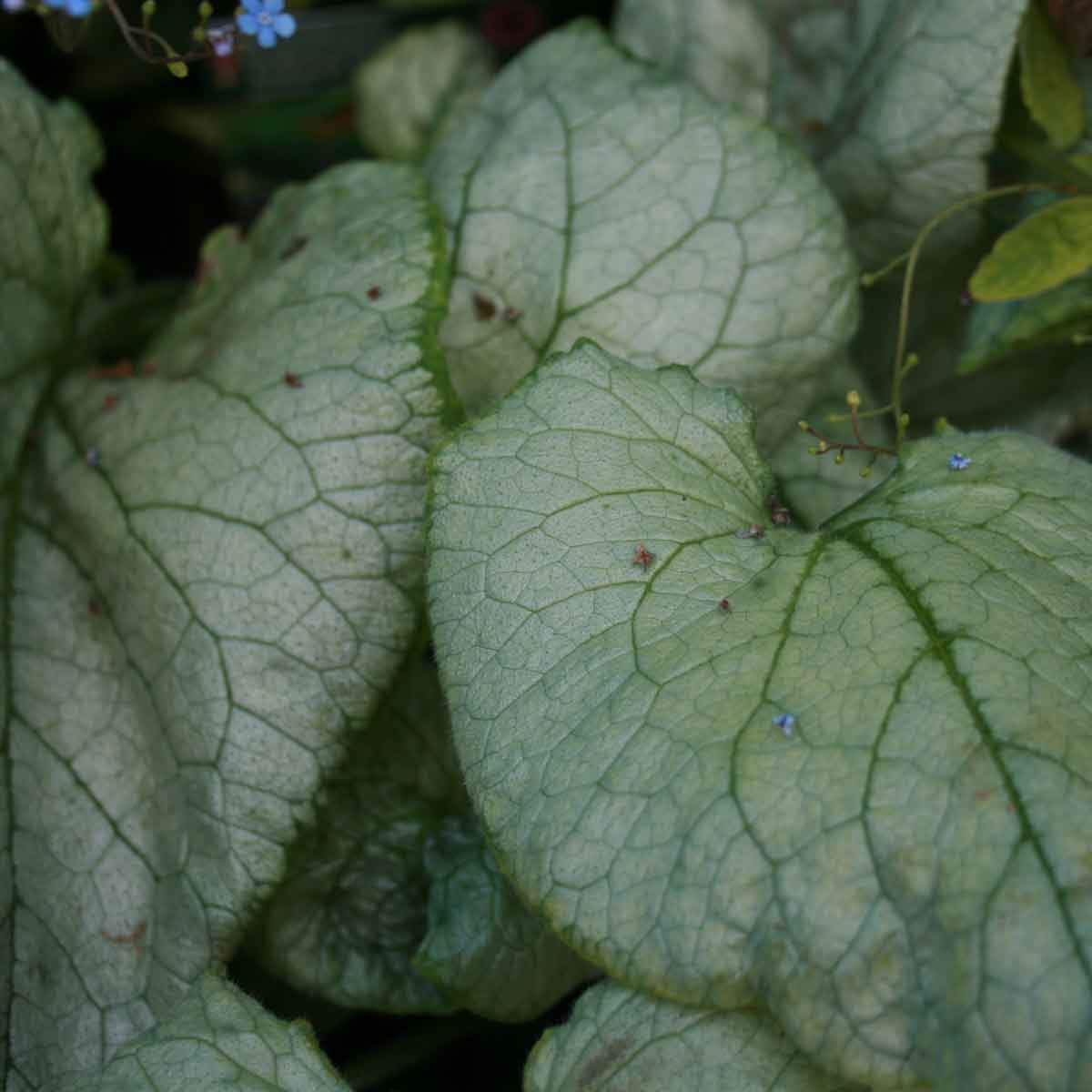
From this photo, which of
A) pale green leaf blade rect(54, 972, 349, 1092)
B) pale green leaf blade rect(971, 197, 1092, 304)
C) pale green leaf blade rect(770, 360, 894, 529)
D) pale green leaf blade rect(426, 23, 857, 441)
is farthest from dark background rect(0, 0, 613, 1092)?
pale green leaf blade rect(54, 972, 349, 1092)

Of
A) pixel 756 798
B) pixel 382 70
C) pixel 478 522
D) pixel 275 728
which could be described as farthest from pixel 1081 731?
pixel 382 70

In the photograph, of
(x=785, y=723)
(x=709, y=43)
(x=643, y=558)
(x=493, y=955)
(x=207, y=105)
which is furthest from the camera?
(x=207, y=105)

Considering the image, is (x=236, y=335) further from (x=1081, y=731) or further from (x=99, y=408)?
(x=1081, y=731)

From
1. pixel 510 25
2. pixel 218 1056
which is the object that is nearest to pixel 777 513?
pixel 218 1056

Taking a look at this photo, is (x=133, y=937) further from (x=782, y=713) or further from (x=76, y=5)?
(x=76, y=5)

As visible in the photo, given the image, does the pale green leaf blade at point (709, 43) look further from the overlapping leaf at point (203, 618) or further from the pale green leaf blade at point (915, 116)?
the overlapping leaf at point (203, 618)

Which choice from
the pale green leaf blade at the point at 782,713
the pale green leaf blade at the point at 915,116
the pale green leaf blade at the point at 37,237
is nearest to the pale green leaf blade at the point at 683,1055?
the pale green leaf blade at the point at 782,713
